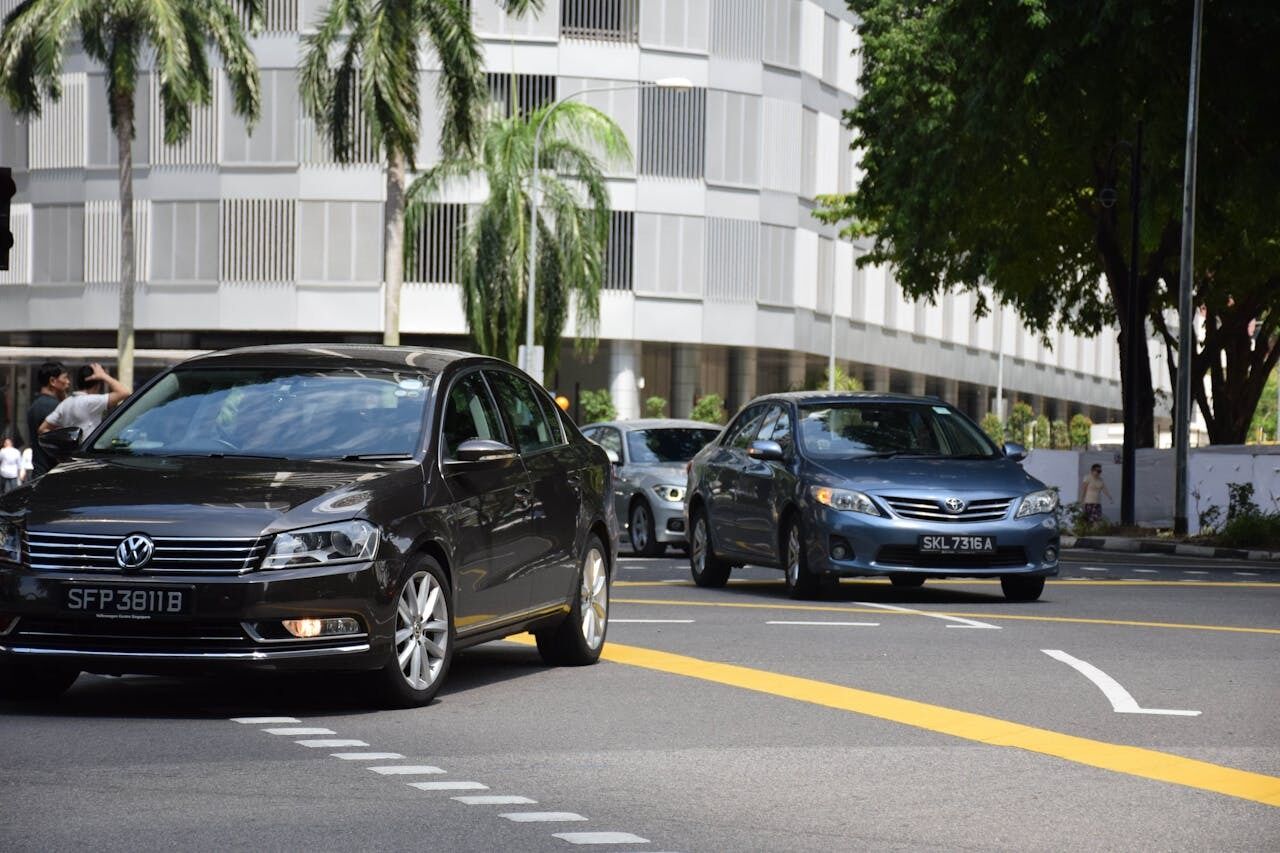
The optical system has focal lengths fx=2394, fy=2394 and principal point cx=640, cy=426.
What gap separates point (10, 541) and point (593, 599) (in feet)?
12.2

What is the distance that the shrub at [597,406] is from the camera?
6366cm

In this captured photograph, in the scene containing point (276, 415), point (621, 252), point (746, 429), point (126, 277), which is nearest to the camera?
point (276, 415)

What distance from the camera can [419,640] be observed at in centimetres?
1064

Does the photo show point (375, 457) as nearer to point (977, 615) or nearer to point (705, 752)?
point (705, 752)

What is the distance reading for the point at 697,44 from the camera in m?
65.5

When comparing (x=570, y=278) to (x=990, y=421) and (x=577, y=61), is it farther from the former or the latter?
(x=990, y=421)

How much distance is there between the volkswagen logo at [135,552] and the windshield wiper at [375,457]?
1.21m

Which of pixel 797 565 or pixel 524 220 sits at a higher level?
pixel 524 220

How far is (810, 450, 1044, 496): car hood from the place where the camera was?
699 inches

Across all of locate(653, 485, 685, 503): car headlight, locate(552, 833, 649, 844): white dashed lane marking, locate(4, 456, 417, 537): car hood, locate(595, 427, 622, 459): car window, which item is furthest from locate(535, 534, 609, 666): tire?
locate(595, 427, 622, 459): car window

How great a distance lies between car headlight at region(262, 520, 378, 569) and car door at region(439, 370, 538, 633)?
0.84 meters

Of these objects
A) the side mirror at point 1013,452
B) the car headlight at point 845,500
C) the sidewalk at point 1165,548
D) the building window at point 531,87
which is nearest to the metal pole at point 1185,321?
the sidewalk at point 1165,548

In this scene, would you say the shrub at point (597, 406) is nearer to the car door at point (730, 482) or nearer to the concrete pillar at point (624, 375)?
the concrete pillar at point (624, 375)

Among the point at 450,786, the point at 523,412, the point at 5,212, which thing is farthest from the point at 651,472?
the point at 450,786
